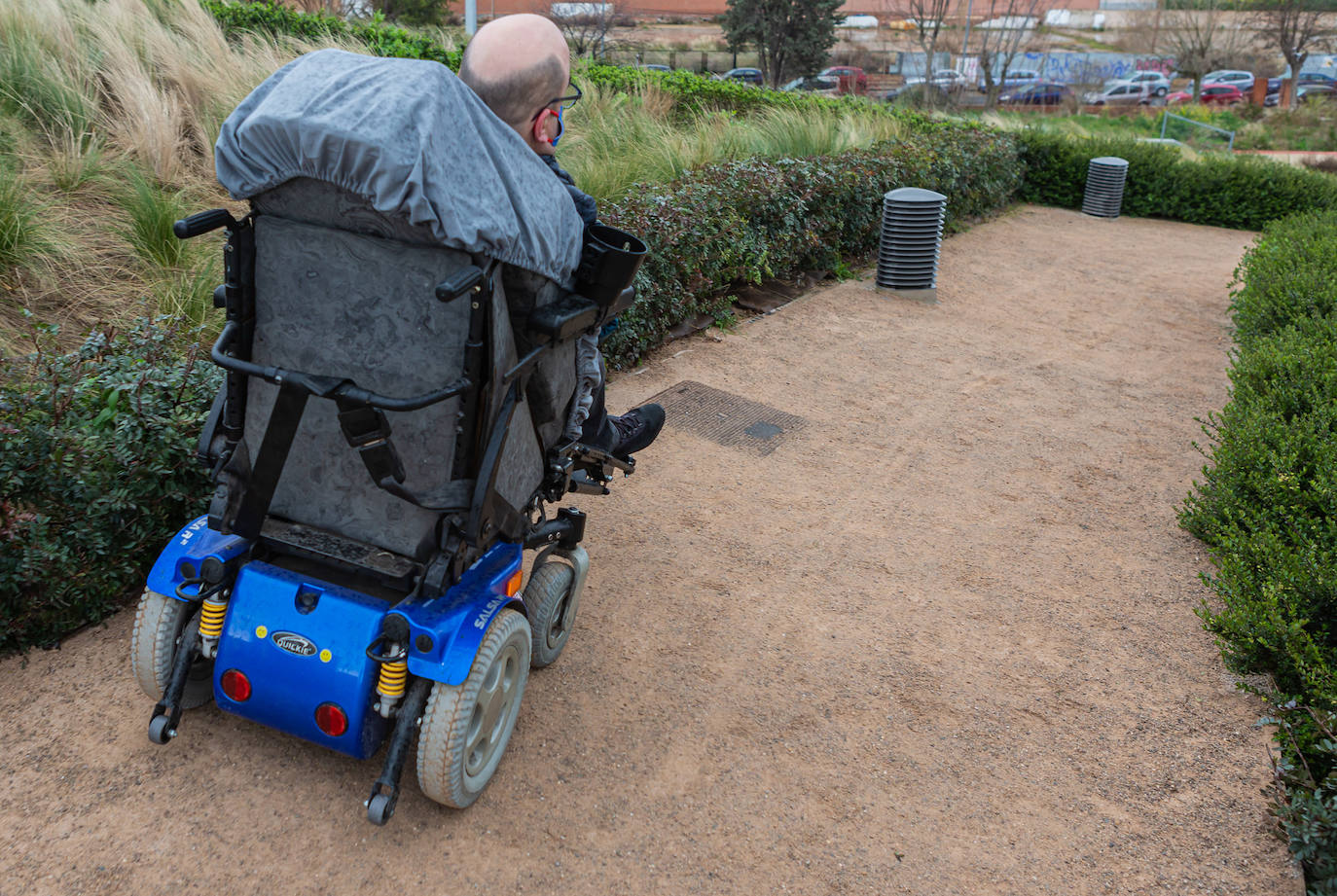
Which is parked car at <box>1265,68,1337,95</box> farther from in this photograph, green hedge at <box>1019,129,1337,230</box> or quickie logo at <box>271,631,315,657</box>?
quickie logo at <box>271,631,315,657</box>

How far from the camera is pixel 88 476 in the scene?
2955 mm

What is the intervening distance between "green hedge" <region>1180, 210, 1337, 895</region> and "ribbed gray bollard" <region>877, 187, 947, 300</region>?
9.18ft

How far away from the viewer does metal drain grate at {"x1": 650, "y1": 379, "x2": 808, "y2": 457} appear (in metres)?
5.26

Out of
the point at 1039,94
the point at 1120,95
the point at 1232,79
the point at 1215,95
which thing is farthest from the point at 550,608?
the point at 1232,79

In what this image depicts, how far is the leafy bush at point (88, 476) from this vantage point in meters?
2.87

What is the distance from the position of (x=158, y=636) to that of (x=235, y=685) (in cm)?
28

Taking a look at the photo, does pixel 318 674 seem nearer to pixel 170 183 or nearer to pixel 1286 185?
pixel 170 183

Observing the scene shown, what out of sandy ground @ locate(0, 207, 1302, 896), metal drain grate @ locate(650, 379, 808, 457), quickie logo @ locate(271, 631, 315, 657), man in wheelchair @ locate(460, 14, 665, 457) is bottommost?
sandy ground @ locate(0, 207, 1302, 896)

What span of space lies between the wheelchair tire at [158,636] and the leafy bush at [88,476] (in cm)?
59

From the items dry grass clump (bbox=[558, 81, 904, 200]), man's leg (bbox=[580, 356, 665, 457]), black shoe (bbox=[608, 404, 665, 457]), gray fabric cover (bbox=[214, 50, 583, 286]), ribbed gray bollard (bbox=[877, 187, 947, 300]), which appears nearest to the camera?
gray fabric cover (bbox=[214, 50, 583, 286])

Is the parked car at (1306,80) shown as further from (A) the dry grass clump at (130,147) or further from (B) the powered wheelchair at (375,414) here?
(B) the powered wheelchair at (375,414)

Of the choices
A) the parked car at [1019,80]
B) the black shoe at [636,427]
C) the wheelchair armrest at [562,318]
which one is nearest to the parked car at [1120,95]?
the parked car at [1019,80]

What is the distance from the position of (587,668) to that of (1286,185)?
1561 cm

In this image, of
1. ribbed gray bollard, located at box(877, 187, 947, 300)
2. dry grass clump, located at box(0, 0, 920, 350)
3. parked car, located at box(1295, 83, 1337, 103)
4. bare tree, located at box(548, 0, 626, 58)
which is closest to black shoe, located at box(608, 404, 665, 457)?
dry grass clump, located at box(0, 0, 920, 350)
